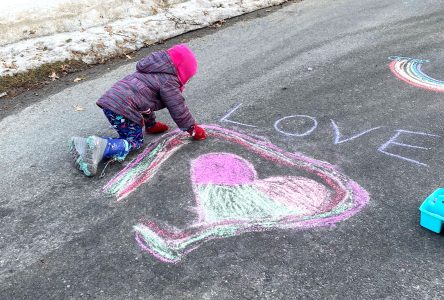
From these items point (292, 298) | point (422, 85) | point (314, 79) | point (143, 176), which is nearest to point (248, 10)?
point (314, 79)

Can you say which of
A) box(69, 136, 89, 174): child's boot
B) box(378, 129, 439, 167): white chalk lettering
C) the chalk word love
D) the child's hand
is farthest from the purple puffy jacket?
box(378, 129, 439, 167): white chalk lettering

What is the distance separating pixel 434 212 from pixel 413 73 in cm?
282

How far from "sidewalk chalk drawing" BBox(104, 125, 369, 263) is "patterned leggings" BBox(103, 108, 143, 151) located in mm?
141

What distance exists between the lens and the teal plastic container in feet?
9.06

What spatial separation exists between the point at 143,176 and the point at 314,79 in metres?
2.58

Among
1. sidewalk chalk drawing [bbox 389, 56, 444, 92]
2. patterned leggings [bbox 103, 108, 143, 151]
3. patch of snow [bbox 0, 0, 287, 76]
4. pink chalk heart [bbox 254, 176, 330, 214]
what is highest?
patch of snow [bbox 0, 0, 287, 76]

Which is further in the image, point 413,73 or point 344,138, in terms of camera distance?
point 413,73

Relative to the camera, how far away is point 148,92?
393cm

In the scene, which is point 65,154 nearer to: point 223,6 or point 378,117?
point 378,117

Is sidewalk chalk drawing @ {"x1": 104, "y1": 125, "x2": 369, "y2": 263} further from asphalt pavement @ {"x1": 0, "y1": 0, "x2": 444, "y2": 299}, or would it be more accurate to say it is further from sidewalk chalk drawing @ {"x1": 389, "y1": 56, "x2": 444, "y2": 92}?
sidewalk chalk drawing @ {"x1": 389, "y1": 56, "x2": 444, "y2": 92}

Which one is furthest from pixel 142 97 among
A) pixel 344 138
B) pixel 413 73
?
pixel 413 73

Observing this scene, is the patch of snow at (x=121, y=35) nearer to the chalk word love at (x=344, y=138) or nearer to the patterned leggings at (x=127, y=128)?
the patterned leggings at (x=127, y=128)

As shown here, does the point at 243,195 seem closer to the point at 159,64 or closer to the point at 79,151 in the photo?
the point at 159,64

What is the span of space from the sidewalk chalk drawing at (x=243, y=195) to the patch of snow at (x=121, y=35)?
3.00 m
